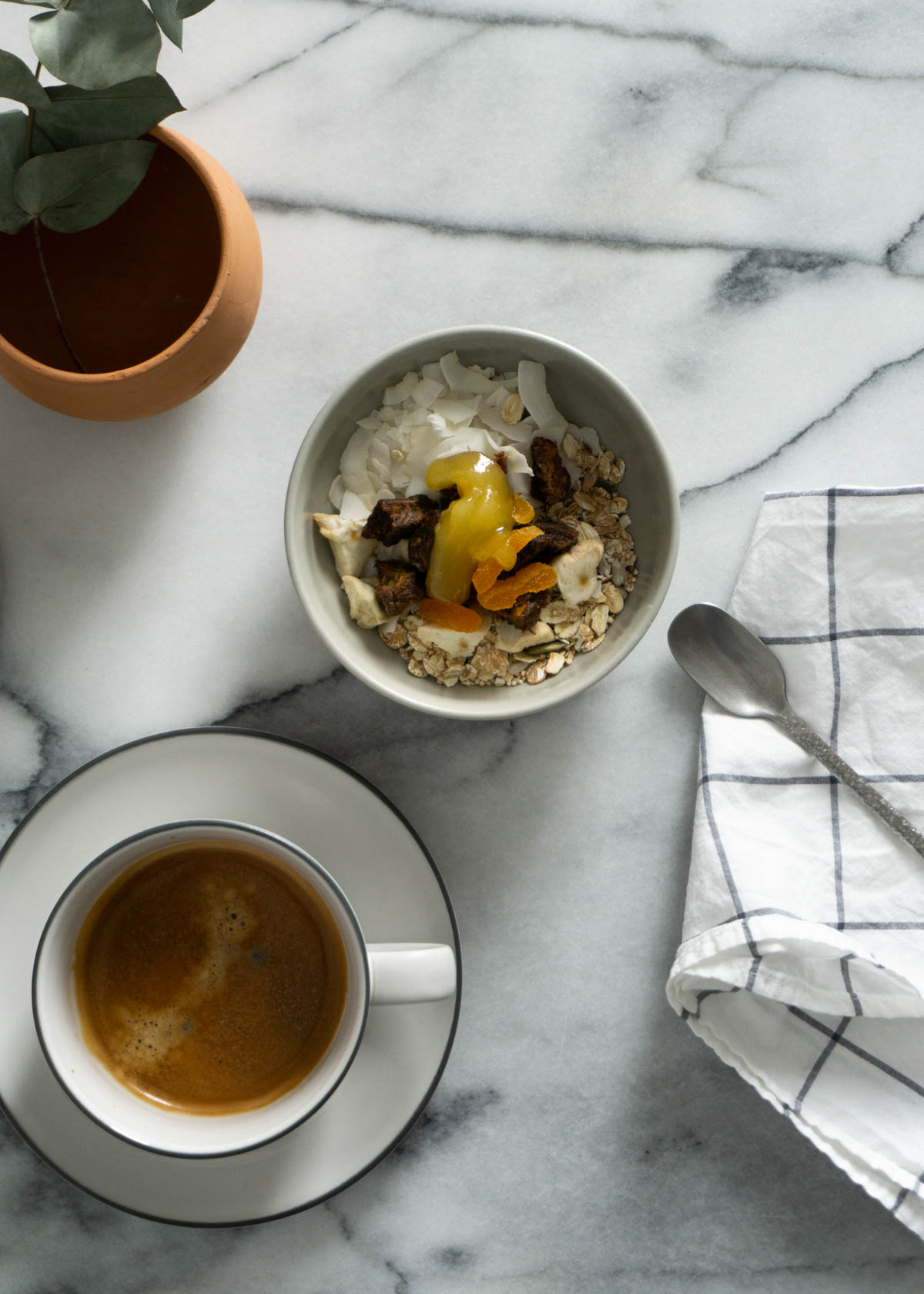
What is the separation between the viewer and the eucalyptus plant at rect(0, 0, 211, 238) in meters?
0.71

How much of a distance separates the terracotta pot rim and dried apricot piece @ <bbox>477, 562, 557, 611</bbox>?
33 cm

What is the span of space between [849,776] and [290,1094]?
593mm

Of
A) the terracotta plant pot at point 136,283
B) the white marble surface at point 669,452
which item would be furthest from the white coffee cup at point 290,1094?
the terracotta plant pot at point 136,283

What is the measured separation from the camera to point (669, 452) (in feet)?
3.39

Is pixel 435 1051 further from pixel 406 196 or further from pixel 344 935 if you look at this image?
pixel 406 196

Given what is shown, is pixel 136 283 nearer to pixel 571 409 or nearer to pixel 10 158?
pixel 10 158

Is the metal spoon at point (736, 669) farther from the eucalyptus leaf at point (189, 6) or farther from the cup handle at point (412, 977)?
the eucalyptus leaf at point (189, 6)

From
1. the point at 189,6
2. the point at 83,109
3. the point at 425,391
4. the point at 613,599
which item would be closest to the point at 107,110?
the point at 83,109

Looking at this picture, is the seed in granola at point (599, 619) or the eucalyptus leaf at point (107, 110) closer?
the eucalyptus leaf at point (107, 110)

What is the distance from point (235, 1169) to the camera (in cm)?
96

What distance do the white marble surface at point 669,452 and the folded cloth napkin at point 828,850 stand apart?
0.19ft

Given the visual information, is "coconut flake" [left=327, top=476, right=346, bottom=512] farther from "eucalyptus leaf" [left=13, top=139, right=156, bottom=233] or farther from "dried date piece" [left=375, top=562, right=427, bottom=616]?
"eucalyptus leaf" [left=13, top=139, right=156, bottom=233]

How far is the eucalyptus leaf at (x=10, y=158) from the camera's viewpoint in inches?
30.8

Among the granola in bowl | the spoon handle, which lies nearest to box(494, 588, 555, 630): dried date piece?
the granola in bowl
